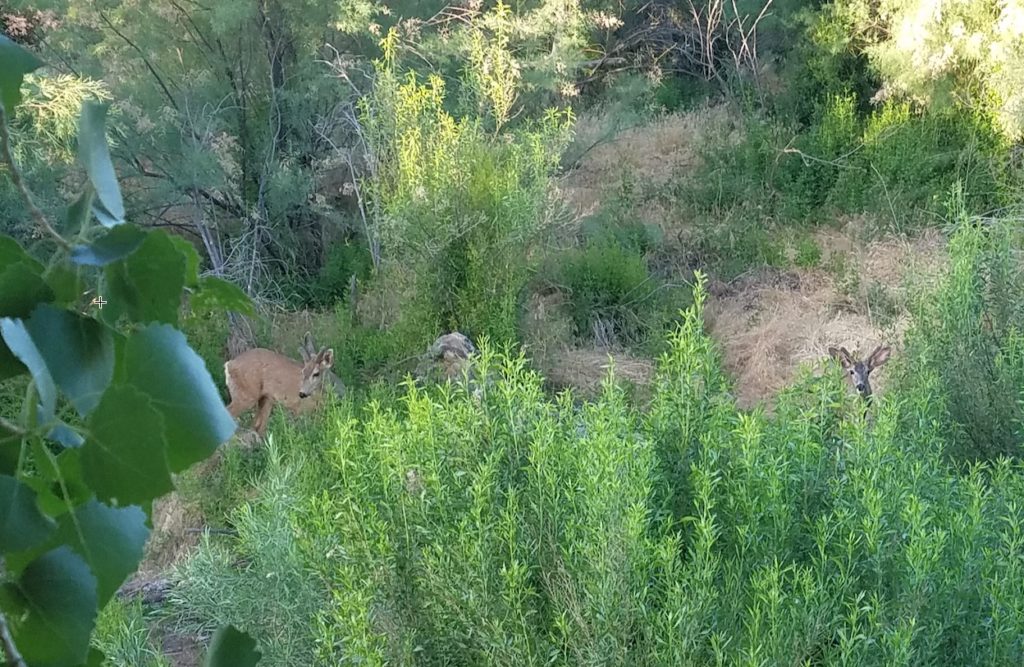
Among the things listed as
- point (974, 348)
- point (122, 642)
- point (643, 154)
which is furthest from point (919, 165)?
point (122, 642)

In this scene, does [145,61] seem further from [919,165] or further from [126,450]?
[126,450]

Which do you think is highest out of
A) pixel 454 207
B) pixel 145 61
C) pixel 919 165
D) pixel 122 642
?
pixel 145 61

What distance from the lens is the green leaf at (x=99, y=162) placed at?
1.32 ft

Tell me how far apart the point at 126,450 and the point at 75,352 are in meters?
0.06

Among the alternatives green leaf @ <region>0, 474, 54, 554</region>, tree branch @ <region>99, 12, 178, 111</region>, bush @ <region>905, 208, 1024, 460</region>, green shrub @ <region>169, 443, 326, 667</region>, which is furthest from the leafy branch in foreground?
tree branch @ <region>99, 12, 178, 111</region>

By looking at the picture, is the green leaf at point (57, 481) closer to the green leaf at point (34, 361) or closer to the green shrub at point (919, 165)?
the green leaf at point (34, 361)

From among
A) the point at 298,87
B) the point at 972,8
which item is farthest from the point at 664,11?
the point at 298,87

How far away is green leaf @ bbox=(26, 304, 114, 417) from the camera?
355 mm

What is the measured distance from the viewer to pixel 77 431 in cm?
35

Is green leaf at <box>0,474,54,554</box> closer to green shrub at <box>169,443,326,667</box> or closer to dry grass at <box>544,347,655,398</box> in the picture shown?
green shrub at <box>169,443,326,667</box>

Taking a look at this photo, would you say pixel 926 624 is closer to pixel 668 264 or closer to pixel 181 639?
pixel 181 639

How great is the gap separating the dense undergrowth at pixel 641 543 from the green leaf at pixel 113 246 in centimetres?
116

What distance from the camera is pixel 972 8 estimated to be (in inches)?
307

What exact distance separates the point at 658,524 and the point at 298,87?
5.85 metres
